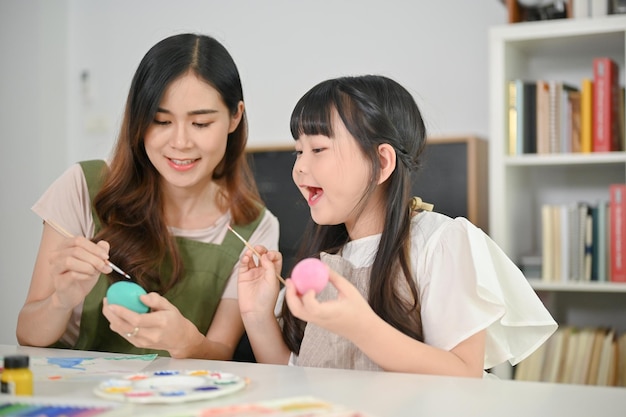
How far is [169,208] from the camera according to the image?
171 cm

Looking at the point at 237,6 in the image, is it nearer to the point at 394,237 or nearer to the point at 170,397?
the point at 394,237

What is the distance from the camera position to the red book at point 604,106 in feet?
8.09

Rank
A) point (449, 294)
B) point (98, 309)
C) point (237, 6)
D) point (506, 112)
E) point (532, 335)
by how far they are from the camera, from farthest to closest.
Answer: point (237, 6)
point (506, 112)
point (98, 309)
point (532, 335)
point (449, 294)

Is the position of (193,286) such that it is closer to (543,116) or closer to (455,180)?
(455,180)

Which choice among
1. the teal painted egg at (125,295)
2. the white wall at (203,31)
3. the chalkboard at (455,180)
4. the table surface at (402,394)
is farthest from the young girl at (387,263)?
the white wall at (203,31)

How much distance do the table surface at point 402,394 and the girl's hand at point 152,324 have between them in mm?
175

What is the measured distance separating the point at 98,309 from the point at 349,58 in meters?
1.84

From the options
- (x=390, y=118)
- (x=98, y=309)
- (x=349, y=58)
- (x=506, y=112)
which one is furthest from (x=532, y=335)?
(x=349, y=58)

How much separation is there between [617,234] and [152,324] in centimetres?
171

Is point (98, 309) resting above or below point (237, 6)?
below

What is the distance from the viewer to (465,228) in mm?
1248

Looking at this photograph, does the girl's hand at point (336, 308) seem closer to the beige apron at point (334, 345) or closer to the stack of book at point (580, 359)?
the beige apron at point (334, 345)

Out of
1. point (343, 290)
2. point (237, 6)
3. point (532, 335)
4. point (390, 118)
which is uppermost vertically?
point (237, 6)

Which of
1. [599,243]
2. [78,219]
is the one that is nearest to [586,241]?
[599,243]
